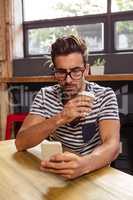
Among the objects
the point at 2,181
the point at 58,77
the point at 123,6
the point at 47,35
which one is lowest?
the point at 2,181

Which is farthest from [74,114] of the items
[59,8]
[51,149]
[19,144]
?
[59,8]

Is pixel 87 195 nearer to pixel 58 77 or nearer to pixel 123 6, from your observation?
pixel 58 77

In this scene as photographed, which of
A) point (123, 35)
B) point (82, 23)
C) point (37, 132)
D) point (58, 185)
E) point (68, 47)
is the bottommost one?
point (58, 185)

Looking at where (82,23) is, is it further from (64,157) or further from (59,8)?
(64,157)

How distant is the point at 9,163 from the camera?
4.38 feet

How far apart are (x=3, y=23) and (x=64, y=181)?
253 centimetres

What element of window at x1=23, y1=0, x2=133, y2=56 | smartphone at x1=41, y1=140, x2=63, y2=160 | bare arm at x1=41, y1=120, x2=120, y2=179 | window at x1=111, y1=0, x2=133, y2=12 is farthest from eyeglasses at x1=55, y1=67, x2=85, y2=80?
window at x1=111, y1=0, x2=133, y2=12

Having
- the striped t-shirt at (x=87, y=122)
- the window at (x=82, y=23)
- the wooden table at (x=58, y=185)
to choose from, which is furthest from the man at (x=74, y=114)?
the window at (x=82, y=23)

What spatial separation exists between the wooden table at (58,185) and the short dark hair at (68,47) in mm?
554

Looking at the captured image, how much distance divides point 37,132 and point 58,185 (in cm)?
39

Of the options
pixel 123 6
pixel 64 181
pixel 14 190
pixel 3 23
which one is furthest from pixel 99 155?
pixel 3 23

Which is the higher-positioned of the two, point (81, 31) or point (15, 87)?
point (81, 31)

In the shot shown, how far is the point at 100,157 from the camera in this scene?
1198 millimetres

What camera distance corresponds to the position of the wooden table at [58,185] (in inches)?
38.1
